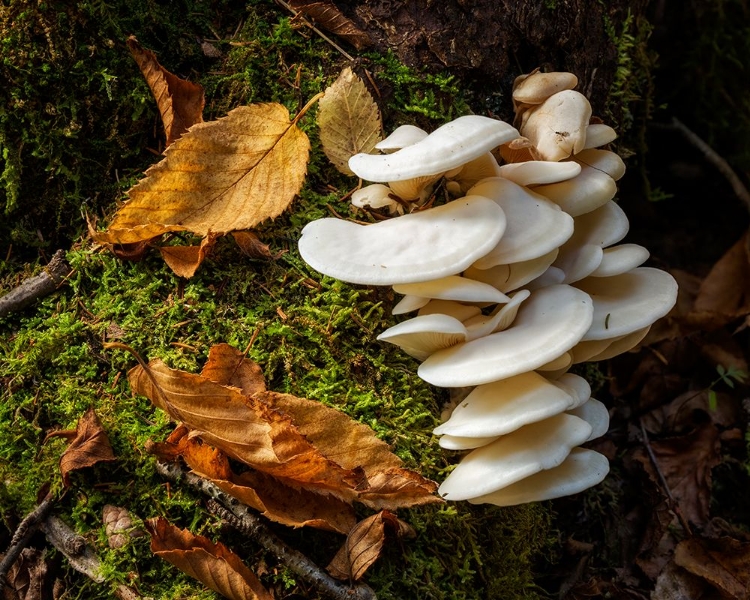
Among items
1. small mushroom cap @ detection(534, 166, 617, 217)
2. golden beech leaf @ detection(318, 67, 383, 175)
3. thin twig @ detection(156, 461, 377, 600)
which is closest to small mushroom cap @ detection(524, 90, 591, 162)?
small mushroom cap @ detection(534, 166, 617, 217)

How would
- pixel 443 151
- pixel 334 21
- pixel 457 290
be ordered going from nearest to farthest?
pixel 443 151 → pixel 457 290 → pixel 334 21

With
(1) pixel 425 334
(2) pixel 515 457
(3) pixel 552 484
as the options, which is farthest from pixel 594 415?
(1) pixel 425 334

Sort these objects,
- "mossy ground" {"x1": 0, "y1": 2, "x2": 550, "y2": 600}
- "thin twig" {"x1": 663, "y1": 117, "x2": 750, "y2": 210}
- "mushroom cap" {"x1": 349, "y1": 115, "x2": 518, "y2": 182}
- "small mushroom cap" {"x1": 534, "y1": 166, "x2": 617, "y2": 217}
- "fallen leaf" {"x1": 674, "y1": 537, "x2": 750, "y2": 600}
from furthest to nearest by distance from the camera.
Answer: "thin twig" {"x1": 663, "y1": 117, "x2": 750, "y2": 210} < "fallen leaf" {"x1": 674, "y1": 537, "x2": 750, "y2": 600} < "small mushroom cap" {"x1": 534, "y1": 166, "x2": 617, "y2": 217} < "mossy ground" {"x1": 0, "y1": 2, "x2": 550, "y2": 600} < "mushroom cap" {"x1": 349, "y1": 115, "x2": 518, "y2": 182}

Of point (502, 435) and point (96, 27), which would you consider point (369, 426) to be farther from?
point (96, 27)

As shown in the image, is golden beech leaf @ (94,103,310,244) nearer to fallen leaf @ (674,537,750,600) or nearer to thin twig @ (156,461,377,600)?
thin twig @ (156,461,377,600)

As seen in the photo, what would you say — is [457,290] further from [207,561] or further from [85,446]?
[85,446]

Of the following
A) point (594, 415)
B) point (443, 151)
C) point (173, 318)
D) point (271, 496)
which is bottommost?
point (594, 415)

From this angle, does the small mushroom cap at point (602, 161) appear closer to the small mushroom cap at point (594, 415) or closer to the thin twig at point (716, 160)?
the small mushroom cap at point (594, 415)
